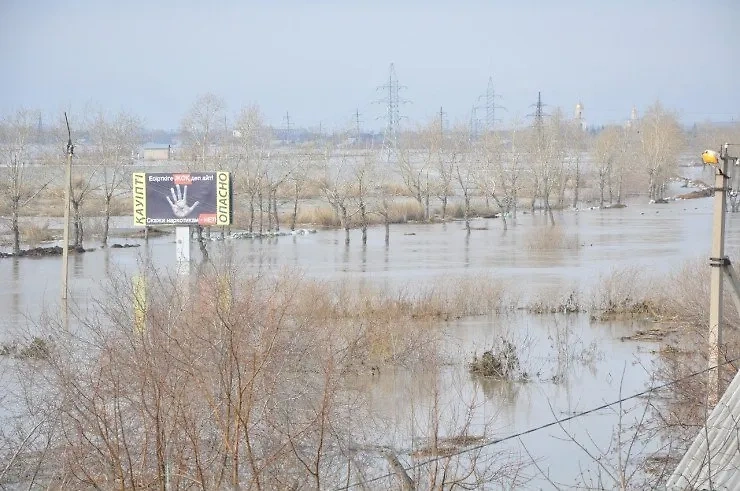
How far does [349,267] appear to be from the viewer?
30594 mm

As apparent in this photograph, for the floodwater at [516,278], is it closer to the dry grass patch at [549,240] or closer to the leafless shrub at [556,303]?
the dry grass patch at [549,240]

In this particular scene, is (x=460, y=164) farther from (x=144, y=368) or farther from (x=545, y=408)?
(x=144, y=368)

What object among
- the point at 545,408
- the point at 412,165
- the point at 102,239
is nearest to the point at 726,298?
the point at 545,408

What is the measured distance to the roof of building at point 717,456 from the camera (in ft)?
21.1

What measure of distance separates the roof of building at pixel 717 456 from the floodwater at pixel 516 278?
0.94 m

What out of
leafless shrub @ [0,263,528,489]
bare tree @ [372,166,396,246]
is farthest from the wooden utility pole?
bare tree @ [372,166,396,246]

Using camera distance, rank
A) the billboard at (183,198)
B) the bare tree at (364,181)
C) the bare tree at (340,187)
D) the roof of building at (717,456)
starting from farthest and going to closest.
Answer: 1. the bare tree at (364,181)
2. the bare tree at (340,187)
3. the billboard at (183,198)
4. the roof of building at (717,456)

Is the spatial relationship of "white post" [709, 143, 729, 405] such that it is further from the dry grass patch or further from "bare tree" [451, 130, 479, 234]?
"bare tree" [451, 130, 479, 234]

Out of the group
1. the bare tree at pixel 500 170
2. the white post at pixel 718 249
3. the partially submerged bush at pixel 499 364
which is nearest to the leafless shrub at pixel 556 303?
the partially submerged bush at pixel 499 364

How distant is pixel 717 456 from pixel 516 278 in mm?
20576

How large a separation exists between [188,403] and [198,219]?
21.4 m

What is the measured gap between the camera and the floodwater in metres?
Answer: 13.7

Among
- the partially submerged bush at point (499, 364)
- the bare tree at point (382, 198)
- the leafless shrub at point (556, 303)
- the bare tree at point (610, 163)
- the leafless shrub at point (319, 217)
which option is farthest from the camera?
the bare tree at point (610, 163)

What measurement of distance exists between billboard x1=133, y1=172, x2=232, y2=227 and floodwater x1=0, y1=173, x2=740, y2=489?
104 centimetres
